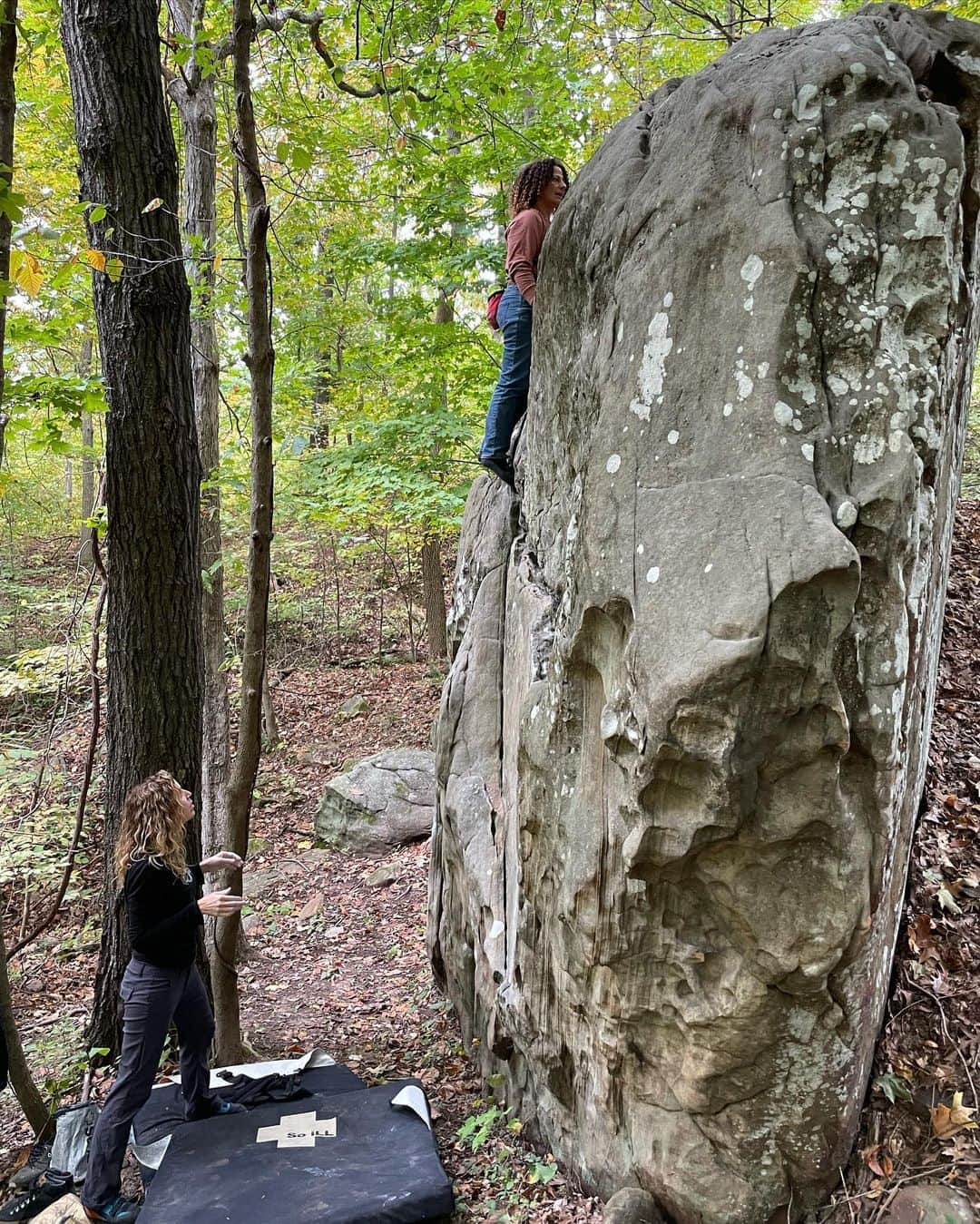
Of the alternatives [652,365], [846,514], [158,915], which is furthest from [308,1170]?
[652,365]

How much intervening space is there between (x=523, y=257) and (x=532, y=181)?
18.1 inches

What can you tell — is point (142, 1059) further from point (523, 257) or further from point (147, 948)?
point (523, 257)

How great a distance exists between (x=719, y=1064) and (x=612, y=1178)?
3.31 ft

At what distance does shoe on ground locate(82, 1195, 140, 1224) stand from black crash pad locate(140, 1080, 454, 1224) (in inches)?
7.1

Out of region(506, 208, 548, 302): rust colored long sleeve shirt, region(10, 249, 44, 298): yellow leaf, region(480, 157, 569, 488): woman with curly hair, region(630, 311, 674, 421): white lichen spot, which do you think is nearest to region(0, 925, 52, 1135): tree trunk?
region(10, 249, 44, 298): yellow leaf

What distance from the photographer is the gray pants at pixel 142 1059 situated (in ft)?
13.4

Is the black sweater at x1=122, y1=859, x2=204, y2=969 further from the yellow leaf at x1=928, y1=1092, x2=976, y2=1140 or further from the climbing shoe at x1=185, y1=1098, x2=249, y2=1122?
the yellow leaf at x1=928, y1=1092, x2=976, y2=1140

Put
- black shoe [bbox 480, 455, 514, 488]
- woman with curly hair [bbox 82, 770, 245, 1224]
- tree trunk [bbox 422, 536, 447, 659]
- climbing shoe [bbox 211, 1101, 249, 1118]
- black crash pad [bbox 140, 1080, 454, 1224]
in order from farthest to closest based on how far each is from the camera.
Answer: tree trunk [bbox 422, 536, 447, 659], black shoe [bbox 480, 455, 514, 488], climbing shoe [bbox 211, 1101, 249, 1118], woman with curly hair [bbox 82, 770, 245, 1224], black crash pad [bbox 140, 1080, 454, 1224]

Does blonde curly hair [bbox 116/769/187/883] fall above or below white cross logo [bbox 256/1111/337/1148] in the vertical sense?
above

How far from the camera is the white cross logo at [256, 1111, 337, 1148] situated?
4325 mm

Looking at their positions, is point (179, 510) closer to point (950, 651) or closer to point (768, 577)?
point (768, 577)

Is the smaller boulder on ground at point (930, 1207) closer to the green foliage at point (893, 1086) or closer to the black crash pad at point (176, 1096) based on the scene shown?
the green foliage at point (893, 1086)

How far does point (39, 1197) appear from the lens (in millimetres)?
4250

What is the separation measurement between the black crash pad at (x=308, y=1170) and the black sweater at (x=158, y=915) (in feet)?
3.25
